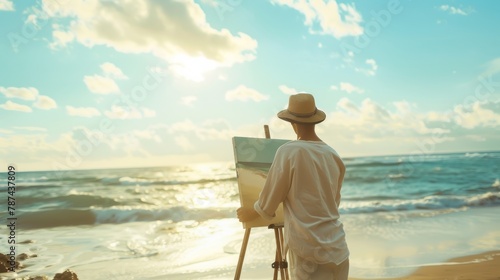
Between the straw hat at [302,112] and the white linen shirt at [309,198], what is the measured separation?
14 cm

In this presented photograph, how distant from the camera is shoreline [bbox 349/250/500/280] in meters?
5.03

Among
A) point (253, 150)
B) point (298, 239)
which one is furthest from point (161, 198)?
point (298, 239)

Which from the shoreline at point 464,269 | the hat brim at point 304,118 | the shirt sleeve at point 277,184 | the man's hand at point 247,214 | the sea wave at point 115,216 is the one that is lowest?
the shoreline at point 464,269

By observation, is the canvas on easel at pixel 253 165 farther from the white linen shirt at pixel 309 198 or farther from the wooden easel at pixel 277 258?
the white linen shirt at pixel 309 198

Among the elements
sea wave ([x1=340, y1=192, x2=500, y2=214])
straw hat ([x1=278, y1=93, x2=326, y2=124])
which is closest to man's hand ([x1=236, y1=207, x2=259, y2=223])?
straw hat ([x1=278, y1=93, x2=326, y2=124])

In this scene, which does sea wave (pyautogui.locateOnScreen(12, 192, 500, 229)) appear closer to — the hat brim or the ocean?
the ocean

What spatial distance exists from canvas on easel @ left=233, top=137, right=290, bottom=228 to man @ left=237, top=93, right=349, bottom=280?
37.1 inches

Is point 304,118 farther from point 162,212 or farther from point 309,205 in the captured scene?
point 162,212

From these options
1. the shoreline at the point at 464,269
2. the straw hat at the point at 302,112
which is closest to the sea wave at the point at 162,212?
the shoreline at the point at 464,269

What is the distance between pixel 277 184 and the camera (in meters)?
2.13

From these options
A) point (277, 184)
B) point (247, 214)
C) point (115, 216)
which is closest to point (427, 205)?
point (115, 216)

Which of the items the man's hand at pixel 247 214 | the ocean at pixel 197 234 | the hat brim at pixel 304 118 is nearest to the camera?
the hat brim at pixel 304 118

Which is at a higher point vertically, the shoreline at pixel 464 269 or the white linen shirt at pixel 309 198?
the white linen shirt at pixel 309 198

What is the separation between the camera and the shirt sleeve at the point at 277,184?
2.11 meters
